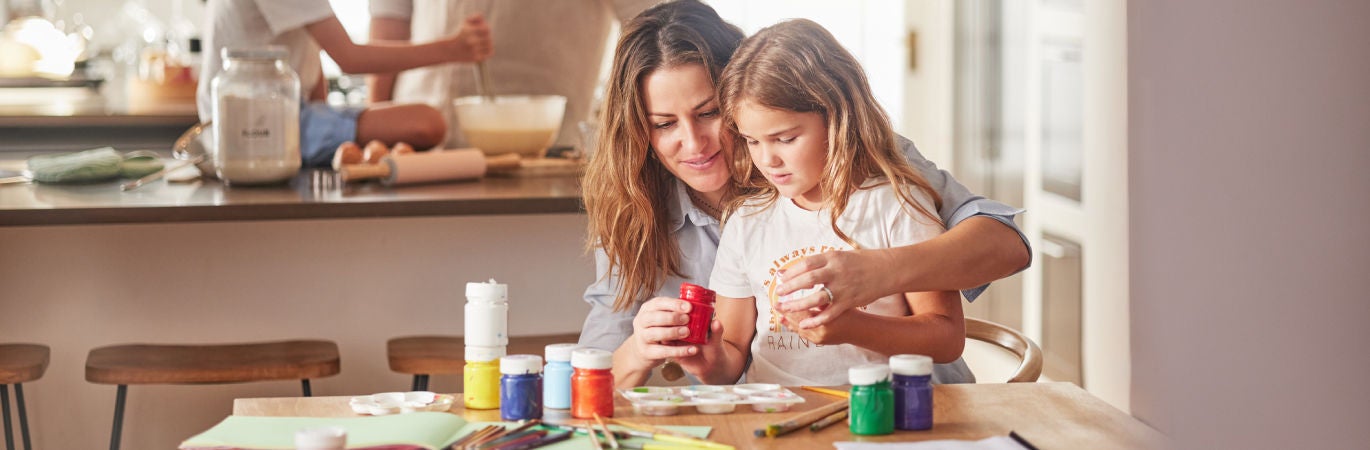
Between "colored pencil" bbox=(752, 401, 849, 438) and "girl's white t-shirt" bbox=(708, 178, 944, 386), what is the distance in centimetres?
22

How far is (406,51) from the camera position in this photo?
110 inches

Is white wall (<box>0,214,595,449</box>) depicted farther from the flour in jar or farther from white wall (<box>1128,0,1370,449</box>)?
white wall (<box>1128,0,1370,449</box>)

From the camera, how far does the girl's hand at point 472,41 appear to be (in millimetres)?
2750

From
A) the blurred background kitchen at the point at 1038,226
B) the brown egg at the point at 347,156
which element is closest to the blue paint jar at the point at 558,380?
the blurred background kitchen at the point at 1038,226

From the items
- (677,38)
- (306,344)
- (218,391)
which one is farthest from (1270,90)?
(218,391)

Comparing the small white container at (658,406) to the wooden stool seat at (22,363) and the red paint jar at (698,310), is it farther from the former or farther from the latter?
the wooden stool seat at (22,363)

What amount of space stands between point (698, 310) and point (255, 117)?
4.60 ft

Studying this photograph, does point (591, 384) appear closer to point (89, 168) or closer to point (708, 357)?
point (708, 357)

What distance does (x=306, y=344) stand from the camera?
2.37m

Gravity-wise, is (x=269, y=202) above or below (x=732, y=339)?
above

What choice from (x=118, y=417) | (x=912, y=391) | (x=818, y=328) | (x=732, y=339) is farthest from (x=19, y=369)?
(x=912, y=391)

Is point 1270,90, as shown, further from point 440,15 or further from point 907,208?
point 440,15

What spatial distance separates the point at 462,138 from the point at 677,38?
1.69 metres

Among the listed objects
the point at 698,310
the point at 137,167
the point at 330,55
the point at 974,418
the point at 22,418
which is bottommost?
the point at 22,418
